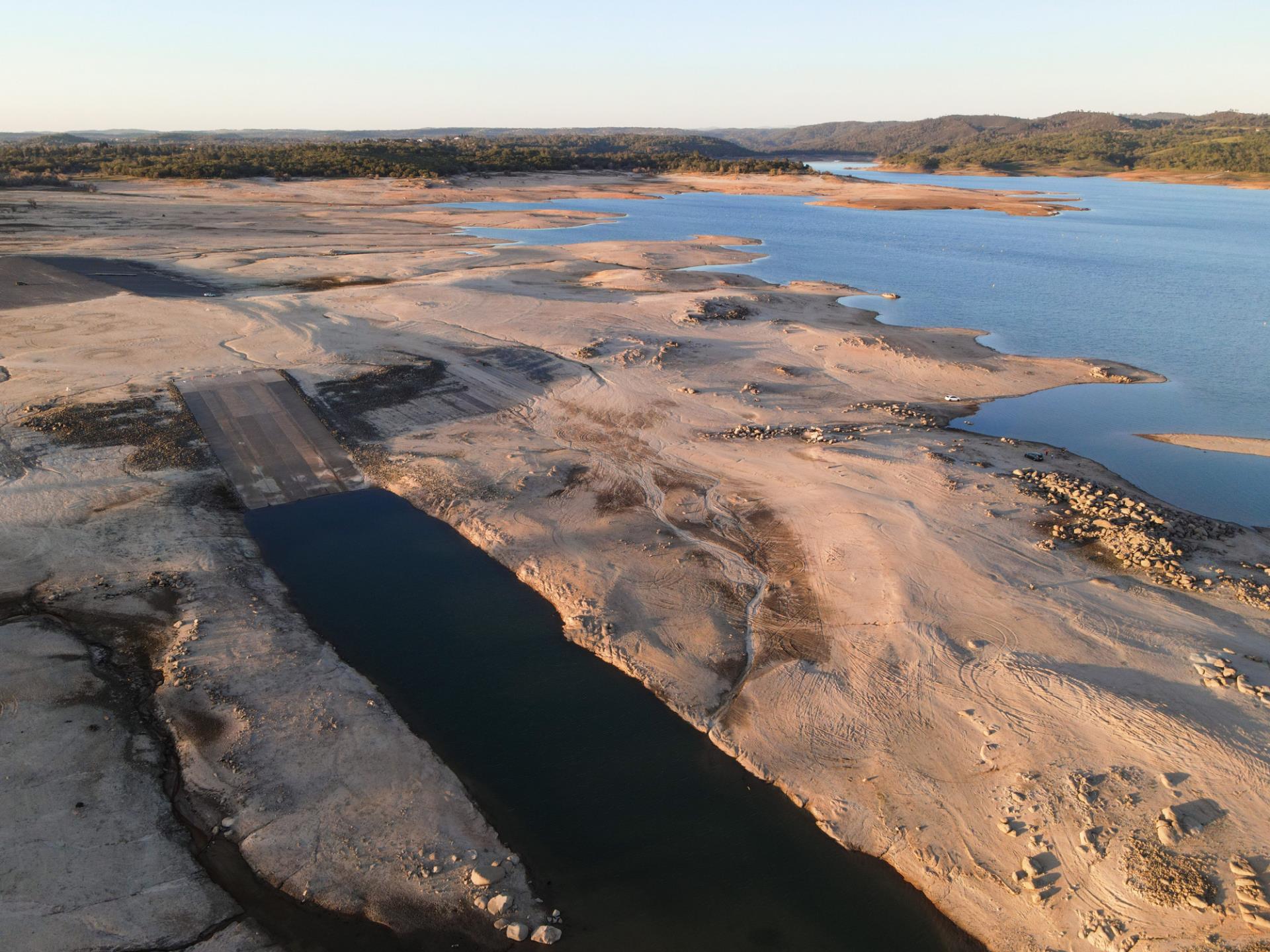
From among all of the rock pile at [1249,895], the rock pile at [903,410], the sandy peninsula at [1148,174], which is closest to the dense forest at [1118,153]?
the sandy peninsula at [1148,174]

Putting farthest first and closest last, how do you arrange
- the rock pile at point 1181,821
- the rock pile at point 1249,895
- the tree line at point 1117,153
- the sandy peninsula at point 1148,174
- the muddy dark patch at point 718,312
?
1. the tree line at point 1117,153
2. the sandy peninsula at point 1148,174
3. the muddy dark patch at point 718,312
4. the rock pile at point 1181,821
5. the rock pile at point 1249,895

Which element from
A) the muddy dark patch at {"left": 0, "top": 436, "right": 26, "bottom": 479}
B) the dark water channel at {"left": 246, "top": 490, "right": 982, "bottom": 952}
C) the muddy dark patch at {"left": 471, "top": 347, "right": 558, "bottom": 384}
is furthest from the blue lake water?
the muddy dark patch at {"left": 0, "top": 436, "right": 26, "bottom": 479}

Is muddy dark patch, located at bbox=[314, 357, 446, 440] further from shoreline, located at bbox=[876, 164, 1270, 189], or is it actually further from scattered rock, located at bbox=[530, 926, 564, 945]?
shoreline, located at bbox=[876, 164, 1270, 189]

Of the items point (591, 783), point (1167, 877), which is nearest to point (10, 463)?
point (591, 783)

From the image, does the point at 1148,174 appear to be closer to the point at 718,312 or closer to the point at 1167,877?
the point at 718,312

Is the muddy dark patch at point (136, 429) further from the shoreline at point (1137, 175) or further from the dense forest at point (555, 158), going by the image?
the shoreline at point (1137, 175)

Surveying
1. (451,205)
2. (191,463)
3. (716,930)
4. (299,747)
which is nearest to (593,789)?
(716,930)
